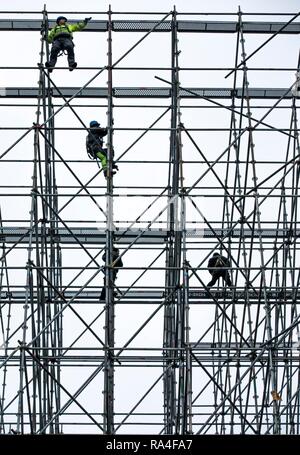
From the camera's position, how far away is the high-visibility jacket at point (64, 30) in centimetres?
2302

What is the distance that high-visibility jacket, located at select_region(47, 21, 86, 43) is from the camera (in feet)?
75.5

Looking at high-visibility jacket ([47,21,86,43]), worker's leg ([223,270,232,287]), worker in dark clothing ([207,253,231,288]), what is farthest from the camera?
worker's leg ([223,270,232,287])

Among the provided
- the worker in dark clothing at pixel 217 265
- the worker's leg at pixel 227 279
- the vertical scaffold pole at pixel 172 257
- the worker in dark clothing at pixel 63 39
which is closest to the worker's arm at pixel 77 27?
the worker in dark clothing at pixel 63 39

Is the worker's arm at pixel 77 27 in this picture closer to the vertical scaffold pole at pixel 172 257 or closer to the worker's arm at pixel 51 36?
the worker's arm at pixel 51 36

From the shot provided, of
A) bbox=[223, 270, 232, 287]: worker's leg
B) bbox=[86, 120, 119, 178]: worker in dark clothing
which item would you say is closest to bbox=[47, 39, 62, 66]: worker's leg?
bbox=[86, 120, 119, 178]: worker in dark clothing

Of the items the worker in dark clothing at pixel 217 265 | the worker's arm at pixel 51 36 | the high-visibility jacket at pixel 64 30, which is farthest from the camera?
the worker's arm at pixel 51 36

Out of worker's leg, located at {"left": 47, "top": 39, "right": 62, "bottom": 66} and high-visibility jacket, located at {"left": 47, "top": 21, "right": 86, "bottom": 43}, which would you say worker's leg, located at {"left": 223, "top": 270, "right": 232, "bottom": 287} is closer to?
worker's leg, located at {"left": 47, "top": 39, "right": 62, "bottom": 66}

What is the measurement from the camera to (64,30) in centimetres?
2303

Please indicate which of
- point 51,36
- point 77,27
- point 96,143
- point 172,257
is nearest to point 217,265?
point 172,257

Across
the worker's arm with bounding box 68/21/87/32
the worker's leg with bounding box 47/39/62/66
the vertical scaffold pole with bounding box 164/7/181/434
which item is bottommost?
the vertical scaffold pole with bounding box 164/7/181/434

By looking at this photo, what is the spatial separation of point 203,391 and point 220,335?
1135mm
